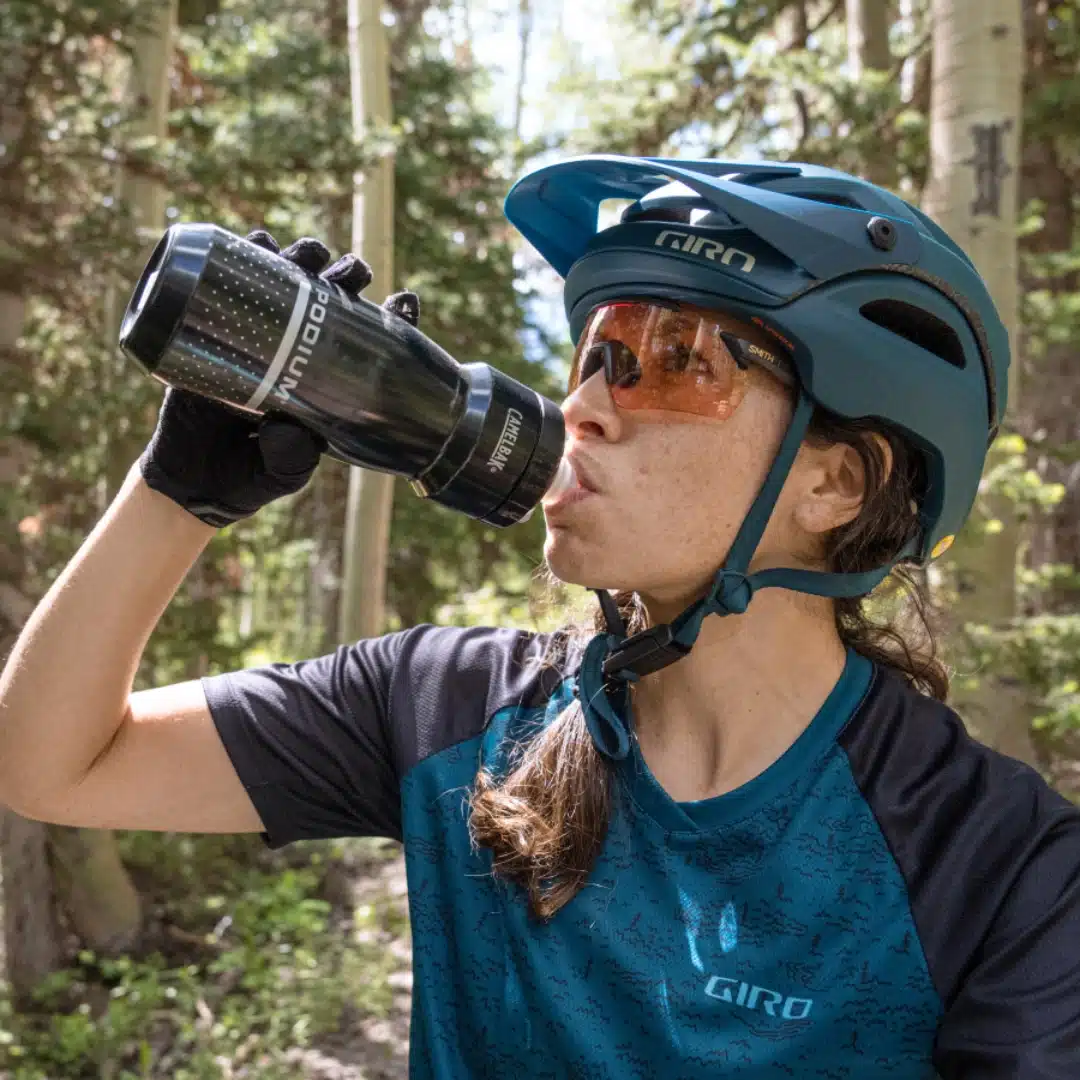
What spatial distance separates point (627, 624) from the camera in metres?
2.36

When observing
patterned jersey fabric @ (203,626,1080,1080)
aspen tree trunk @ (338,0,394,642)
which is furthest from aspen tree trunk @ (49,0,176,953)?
patterned jersey fabric @ (203,626,1080,1080)

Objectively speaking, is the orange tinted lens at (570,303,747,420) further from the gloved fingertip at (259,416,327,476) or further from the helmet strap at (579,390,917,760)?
the gloved fingertip at (259,416,327,476)

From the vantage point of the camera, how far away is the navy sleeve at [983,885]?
1.54 m

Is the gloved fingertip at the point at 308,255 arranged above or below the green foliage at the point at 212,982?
above

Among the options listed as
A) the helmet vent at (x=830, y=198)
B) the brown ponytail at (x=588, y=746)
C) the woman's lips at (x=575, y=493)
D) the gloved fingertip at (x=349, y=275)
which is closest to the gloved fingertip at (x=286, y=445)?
the gloved fingertip at (x=349, y=275)

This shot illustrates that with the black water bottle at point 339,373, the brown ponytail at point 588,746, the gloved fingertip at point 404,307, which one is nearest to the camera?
the black water bottle at point 339,373

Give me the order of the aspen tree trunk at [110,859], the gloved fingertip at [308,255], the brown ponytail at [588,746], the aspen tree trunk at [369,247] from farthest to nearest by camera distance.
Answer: the aspen tree trunk at [369,247], the aspen tree trunk at [110,859], the brown ponytail at [588,746], the gloved fingertip at [308,255]

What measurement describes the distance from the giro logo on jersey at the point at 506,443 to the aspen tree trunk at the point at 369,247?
20.0 feet

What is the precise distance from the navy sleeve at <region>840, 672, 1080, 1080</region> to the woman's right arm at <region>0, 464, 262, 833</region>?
124 cm

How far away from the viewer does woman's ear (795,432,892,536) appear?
2.12 m

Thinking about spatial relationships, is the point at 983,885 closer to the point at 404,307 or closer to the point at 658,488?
the point at 658,488

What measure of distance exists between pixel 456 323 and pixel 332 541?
2.44 m

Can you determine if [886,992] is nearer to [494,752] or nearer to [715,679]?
[715,679]

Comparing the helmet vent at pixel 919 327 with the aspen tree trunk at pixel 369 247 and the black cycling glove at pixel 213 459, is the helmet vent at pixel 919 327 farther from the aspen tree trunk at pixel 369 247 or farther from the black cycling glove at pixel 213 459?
the aspen tree trunk at pixel 369 247
